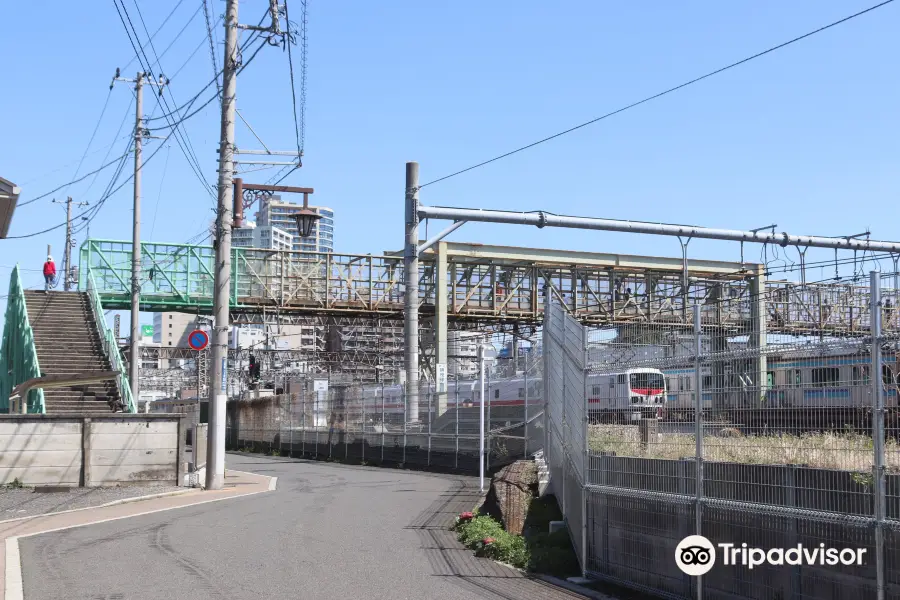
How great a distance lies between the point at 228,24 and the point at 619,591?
17.6 m

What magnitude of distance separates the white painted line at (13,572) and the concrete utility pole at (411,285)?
16176 mm

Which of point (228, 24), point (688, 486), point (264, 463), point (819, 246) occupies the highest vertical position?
point (228, 24)

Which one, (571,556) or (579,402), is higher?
(579,402)

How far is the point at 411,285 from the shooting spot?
29828 mm

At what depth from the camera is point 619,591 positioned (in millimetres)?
10766

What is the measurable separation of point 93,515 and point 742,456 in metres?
12.3

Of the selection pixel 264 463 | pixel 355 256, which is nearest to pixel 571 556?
pixel 264 463

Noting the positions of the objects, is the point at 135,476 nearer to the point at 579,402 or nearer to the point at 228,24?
the point at 228,24

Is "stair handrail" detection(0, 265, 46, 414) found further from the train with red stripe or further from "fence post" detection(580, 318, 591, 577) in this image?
"fence post" detection(580, 318, 591, 577)

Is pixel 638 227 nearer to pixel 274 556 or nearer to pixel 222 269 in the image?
pixel 222 269

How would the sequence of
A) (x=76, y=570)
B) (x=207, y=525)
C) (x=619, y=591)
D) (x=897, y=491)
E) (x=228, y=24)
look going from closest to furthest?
(x=897, y=491), (x=619, y=591), (x=76, y=570), (x=207, y=525), (x=228, y=24)

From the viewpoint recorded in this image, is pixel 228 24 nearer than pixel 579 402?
No

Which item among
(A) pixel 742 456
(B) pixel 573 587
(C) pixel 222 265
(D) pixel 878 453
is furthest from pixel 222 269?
(D) pixel 878 453

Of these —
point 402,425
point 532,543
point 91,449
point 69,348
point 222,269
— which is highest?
point 222,269
